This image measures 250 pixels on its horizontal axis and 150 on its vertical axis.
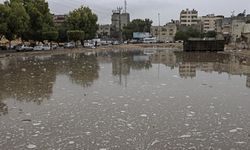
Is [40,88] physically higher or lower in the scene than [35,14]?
lower

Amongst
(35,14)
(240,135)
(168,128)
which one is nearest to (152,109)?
(168,128)

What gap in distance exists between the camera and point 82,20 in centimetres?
8712

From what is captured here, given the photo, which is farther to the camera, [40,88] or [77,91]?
[40,88]

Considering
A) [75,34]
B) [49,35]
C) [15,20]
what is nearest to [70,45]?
[75,34]

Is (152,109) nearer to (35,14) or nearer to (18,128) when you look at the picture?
(18,128)

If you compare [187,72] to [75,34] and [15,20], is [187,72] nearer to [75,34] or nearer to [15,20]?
[15,20]

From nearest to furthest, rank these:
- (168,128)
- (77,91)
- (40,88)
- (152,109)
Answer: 1. (168,128)
2. (152,109)
3. (77,91)
4. (40,88)

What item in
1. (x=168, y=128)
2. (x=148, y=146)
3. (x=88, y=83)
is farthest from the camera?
(x=88, y=83)

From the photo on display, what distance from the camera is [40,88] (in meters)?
17.9

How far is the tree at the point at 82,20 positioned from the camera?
86.8 meters

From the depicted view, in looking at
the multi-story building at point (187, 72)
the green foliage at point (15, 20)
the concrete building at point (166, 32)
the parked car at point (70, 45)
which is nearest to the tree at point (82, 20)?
the parked car at point (70, 45)

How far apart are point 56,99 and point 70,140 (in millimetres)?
5940

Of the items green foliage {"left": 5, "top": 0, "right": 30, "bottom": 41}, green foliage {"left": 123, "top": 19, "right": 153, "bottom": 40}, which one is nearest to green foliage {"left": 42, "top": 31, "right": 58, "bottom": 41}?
green foliage {"left": 5, "top": 0, "right": 30, "bottom": 41}

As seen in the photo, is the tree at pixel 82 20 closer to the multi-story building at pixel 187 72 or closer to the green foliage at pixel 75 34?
the green foliage at pixel 75 34
